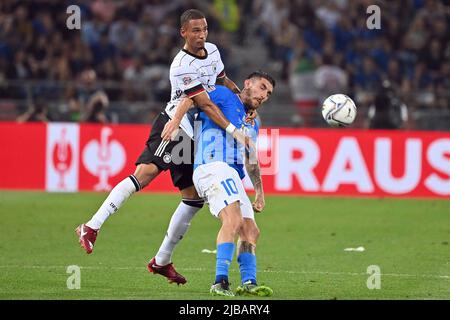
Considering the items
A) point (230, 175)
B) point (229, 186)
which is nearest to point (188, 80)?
point (230, 175)

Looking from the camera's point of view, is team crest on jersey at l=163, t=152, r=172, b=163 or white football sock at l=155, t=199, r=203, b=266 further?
team crest on jersey at l=163, t=152, r=172, b=163

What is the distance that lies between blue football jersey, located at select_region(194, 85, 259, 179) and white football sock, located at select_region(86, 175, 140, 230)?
49.5 inches

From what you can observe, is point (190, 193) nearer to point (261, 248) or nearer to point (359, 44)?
point (261, 248)

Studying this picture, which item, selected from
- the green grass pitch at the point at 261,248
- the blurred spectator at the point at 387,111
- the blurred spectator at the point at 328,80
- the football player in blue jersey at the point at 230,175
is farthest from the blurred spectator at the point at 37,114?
the football player in blue jersey at the point at 230,175

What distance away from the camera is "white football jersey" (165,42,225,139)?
1041cm

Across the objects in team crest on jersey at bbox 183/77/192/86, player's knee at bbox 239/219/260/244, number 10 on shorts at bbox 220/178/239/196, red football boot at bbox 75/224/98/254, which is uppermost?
team crest on jersey at bbox 183/77/192/86

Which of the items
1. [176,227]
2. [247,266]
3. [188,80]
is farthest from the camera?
[176,227]

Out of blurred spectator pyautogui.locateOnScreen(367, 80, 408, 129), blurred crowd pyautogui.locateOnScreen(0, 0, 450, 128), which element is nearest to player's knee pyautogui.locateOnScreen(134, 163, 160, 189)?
blurred spectator pyautogui.locateOnScreen(367, 80, 408, 129)

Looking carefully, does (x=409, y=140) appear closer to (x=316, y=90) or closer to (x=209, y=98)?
(x=316, y=90)

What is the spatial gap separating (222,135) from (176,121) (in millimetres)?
466

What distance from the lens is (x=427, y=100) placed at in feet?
76.6

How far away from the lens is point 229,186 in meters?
9.84

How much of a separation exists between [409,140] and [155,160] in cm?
958

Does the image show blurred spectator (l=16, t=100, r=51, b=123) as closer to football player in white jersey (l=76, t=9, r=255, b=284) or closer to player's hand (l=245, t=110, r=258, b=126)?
football player in white jersey (l=76, t=9, r=255, b=284)
